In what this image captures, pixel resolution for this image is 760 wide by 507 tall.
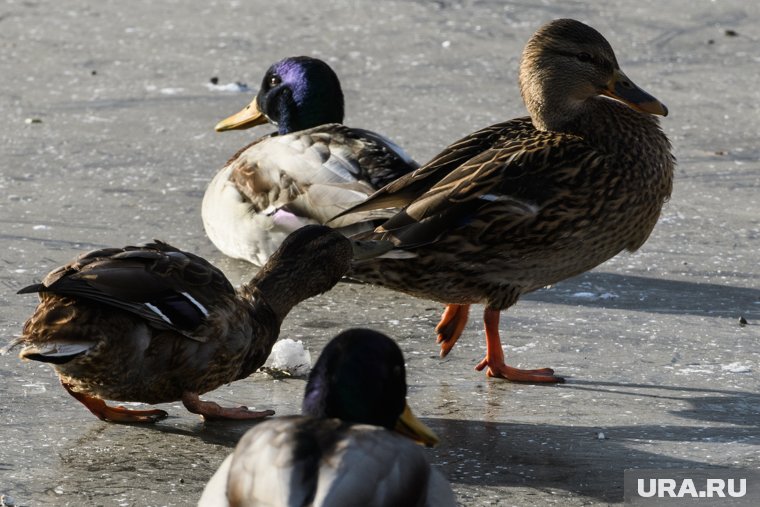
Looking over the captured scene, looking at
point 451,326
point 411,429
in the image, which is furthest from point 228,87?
point 411,429

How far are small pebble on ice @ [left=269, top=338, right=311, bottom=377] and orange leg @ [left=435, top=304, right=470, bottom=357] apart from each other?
509mm

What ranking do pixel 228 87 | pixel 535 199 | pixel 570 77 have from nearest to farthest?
pixel 535 199 → pixel 570 77 → pixel 228 87

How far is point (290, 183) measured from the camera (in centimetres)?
621

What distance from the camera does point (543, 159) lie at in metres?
5.23

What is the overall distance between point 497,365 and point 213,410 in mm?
1057

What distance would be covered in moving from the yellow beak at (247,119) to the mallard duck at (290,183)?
57 centimetres

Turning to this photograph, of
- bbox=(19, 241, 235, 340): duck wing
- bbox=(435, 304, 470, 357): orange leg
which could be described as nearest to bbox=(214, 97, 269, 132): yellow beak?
bbox=(435, 304, 470, 357): orange leg

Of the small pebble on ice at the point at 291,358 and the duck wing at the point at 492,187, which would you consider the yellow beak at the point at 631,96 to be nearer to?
the duck wing at the point at 492,187

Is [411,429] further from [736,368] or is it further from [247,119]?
[247,119]

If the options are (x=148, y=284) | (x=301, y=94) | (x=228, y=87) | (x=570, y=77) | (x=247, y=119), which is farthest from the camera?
(x=228, y=87)

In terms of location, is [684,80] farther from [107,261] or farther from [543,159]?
[107,261]

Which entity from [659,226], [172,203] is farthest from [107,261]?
[659,226]

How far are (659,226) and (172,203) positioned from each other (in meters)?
2.29

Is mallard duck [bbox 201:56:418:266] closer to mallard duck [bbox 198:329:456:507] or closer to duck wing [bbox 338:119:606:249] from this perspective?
duck wing [bbox 338:119:606:249]
